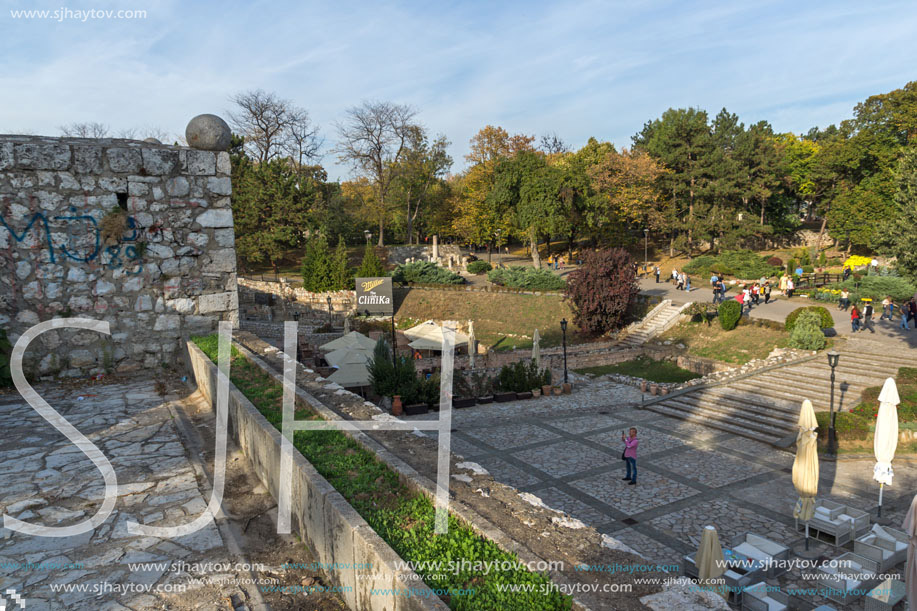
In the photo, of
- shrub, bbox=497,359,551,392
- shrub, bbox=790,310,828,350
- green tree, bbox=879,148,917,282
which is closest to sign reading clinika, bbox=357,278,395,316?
shrub, bbox=497,359,551,392

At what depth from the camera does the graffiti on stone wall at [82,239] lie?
695 cm

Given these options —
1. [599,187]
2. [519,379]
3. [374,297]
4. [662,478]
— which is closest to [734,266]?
[599,187]

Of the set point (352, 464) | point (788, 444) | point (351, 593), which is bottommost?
point (788, 444)

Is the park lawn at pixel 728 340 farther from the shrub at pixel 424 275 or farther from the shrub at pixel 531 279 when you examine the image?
the shrub at pixel 424 275

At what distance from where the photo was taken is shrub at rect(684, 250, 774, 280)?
36.1m

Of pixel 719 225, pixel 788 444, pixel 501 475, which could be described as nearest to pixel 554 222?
pixel 719 225

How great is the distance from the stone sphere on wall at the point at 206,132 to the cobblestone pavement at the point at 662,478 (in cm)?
795

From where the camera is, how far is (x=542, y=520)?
377 cm

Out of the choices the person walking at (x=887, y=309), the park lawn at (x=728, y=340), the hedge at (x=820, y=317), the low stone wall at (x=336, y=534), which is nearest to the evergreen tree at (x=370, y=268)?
the park lawn at (x=728, y=340)

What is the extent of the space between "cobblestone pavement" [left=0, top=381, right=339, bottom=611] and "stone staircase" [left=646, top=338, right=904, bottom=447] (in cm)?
1341

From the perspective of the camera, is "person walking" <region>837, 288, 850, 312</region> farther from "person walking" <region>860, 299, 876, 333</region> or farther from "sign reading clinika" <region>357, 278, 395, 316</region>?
"sign reading clinika" <region>357, 278, 395, 316</region>

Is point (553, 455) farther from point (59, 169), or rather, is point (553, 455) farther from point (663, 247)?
point (663, 247)

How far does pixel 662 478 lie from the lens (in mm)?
10961

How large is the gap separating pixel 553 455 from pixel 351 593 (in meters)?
9.70
